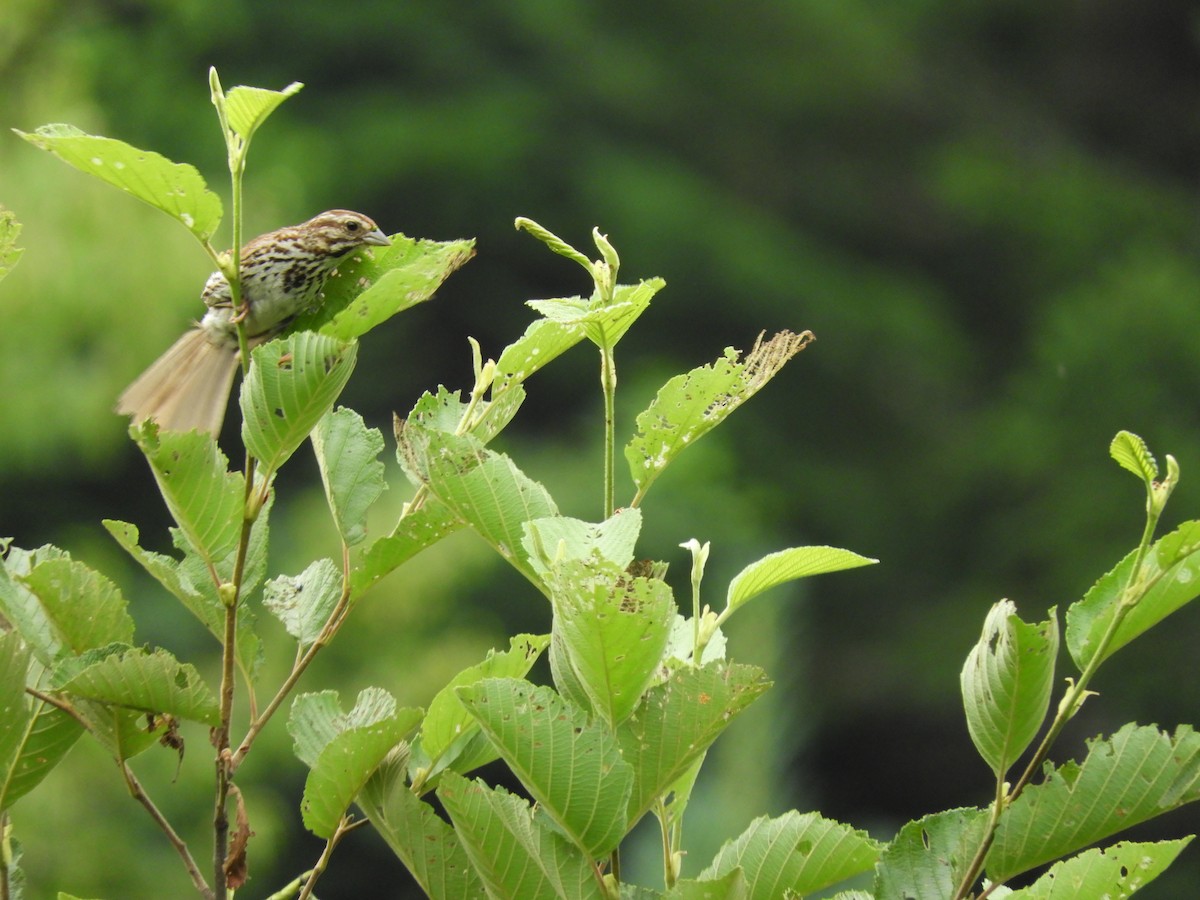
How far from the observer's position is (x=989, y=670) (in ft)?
3.17

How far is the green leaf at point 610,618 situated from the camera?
34.9 inches

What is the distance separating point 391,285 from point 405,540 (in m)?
0.18

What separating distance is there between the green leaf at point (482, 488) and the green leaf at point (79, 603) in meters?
0.25

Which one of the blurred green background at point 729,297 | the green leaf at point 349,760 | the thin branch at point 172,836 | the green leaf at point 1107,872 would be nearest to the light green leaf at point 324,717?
the green leaf at point 349,760

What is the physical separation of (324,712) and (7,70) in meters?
8.40

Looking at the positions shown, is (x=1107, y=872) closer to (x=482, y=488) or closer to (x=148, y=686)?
(x=482, y=488)

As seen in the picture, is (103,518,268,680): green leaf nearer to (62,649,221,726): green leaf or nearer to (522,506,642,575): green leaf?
(62,649,221,726): green leaf

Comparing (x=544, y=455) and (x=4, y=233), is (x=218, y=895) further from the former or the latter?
(x=544, y=455)

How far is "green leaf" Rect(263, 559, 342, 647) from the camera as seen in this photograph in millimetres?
1175

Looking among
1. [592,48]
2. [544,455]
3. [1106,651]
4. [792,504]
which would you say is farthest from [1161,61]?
[1106,651]

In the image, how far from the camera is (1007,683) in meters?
0.96

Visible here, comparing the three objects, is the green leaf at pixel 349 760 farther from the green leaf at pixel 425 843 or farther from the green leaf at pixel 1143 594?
the green leaf at pixel 1143 594

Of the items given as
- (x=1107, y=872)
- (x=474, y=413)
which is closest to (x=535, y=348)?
(x=474, y=413)

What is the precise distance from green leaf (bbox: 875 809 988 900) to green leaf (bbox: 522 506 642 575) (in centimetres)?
26
